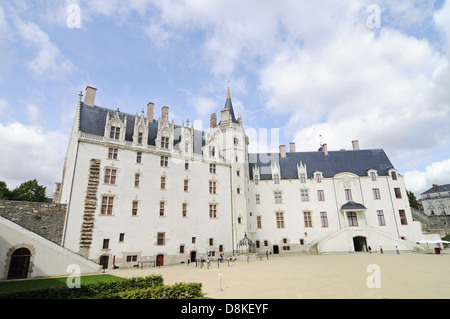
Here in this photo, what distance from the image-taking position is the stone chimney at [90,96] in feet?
97.0

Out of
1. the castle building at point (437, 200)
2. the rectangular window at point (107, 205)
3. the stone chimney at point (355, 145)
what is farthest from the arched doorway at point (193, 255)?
the castle building at point (437, 200)

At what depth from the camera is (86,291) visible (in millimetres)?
11430

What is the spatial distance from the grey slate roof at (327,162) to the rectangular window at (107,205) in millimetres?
23714

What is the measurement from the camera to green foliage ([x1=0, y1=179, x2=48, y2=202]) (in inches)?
1533

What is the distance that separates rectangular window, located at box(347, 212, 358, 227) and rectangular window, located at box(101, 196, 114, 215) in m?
34.5

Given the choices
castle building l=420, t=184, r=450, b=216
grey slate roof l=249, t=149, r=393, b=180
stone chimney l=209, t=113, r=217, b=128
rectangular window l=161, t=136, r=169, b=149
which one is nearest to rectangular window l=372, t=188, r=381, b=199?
grey slate roof l=249, t=149, r=393, b=180

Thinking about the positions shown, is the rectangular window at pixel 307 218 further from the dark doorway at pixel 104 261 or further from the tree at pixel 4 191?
the tree at pixel 4 191

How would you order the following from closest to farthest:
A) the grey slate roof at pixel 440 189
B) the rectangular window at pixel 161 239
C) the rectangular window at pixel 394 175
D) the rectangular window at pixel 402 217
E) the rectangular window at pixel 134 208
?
the rectangular window at pixel 134 208, the rectangular window at pixel 161 239, the rectangular window at pixel 402 217, the rectangular window at pixel 394 175, the grey slate roof at pixel 440 189

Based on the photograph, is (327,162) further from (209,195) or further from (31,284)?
(31,284)

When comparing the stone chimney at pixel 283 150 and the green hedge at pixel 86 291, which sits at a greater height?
the stone chimney at pixel 283 150

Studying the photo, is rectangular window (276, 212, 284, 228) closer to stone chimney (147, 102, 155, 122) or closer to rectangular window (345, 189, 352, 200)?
rectangular window (345, 189, 352, 200)
